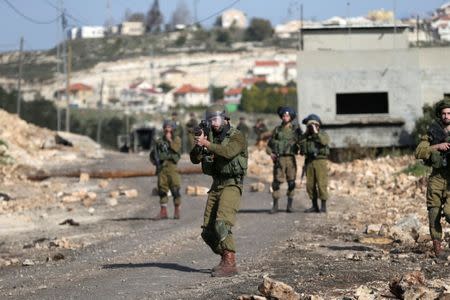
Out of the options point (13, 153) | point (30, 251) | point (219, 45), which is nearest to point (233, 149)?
point (30, 251)

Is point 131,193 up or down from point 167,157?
down

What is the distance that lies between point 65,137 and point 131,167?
1382 cm

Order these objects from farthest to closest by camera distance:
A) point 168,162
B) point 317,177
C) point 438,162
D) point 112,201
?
point 112,201 < point 317,177 < point 168,162 < point 438,162

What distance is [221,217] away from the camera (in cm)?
966

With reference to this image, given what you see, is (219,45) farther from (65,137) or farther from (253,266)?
(253,266)

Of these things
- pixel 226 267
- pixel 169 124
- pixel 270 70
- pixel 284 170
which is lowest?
pixel 226 267

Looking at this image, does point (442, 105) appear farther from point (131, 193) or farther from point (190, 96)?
point (190, 96)

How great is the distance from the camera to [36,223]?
18.6 m

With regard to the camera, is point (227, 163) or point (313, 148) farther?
point (313, 148)

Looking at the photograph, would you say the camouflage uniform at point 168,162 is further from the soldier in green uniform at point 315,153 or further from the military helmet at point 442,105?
the military helmet at point 442,105

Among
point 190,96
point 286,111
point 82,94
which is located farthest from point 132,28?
point 286,111

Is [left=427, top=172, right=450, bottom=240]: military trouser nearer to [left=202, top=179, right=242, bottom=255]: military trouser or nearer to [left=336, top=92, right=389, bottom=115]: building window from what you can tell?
[left=202, top=179, right=242, bottom=255]: military trouser

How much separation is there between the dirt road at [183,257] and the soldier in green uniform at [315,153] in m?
0.53

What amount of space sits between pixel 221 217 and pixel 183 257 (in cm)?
208
